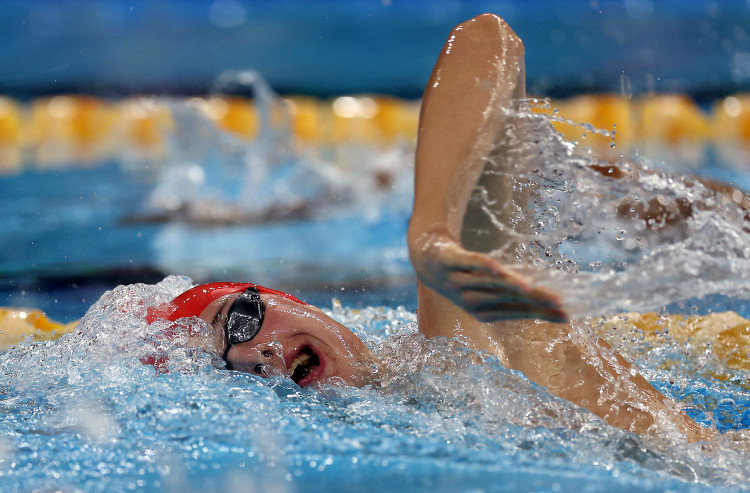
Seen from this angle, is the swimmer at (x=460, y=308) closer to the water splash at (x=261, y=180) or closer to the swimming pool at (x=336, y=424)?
the swimming pool at (x=336, y=424)

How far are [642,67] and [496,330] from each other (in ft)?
20.7

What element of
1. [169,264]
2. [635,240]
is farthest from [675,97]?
[169,264]

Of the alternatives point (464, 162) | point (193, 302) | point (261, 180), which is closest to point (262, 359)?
point (193, 302)

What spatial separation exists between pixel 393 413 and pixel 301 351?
0.21m

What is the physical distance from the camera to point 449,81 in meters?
1.10

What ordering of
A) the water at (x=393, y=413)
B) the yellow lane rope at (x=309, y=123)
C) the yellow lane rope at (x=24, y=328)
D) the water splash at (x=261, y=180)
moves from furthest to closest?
1. the yellow lane rope at (x=309, y=123)
2. the water splash at (x=261, y=180)
3. the yellow lane rope at (x=24, y=328)
4. the water at (x=393, y=413)

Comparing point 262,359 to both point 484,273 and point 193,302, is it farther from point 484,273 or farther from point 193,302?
point 484,273

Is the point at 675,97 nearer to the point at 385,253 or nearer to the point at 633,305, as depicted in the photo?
the point at 385,253

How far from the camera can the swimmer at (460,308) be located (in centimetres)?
93

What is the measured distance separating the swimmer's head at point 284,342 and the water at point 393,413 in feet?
0.11

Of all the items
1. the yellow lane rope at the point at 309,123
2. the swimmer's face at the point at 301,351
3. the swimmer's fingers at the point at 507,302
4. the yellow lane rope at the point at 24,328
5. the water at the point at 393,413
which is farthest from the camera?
the yellow lane rope at the point at 309,123

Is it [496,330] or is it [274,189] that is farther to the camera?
[274,189]

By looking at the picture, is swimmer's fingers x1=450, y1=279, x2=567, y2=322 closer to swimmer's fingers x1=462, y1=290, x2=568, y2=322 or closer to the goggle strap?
swimmer's fingers x1=462, y1=290, x2=568, y2=322

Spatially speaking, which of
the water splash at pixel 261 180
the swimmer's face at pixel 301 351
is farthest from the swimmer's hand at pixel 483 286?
the water splash at pixel 261 180
